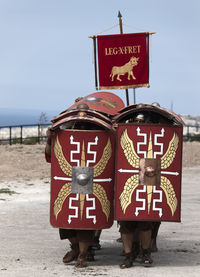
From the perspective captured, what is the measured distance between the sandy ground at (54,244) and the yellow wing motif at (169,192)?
2.38 feet

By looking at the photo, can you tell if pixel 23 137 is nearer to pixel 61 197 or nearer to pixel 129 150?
pixel 61 197

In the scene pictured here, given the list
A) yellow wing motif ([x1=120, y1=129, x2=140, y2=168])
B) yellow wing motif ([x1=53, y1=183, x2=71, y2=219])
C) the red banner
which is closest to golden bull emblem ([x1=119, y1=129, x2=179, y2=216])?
yellow wing motif ([x1=120, y1=129, x2=140, y2=168])

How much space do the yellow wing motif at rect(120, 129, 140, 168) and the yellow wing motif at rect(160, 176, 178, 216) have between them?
351 mm

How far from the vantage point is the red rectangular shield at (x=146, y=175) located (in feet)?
24.2

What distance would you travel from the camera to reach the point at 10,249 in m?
8.80

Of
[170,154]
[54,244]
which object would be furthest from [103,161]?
[54,244]

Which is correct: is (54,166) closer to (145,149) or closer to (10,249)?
(145,149)

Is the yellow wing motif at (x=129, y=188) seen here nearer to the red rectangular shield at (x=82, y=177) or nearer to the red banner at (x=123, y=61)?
the red rectangular shield at (x=82, y=177)

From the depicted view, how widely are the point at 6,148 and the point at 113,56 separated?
17112 millimetres

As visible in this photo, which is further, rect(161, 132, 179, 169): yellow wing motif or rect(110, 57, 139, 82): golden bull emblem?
rect(110, 57, 139, 82): golden bull emblem

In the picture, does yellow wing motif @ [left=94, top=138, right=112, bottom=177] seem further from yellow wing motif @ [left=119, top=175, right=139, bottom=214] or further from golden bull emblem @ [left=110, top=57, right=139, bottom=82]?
golden bull emblem @ [left=110, top=57, right=139, bottom=82]

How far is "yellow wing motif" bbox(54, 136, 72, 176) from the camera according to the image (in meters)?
7.41

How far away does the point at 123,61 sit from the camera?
10.6 meters

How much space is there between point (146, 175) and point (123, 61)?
370 cm
